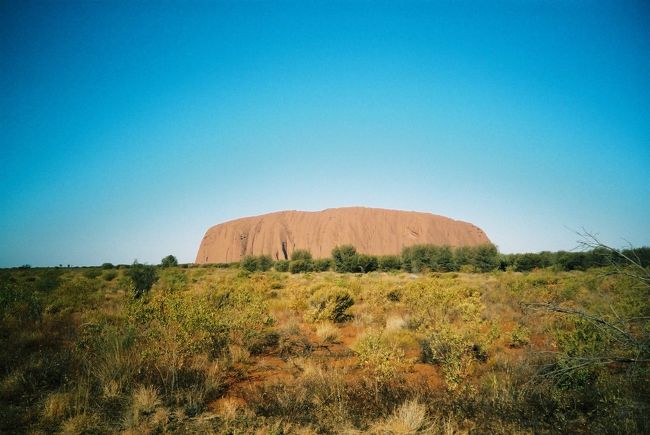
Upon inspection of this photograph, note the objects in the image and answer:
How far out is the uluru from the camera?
8075cm

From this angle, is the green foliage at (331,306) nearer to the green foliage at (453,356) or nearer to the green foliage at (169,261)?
the green foliage at (453,356)

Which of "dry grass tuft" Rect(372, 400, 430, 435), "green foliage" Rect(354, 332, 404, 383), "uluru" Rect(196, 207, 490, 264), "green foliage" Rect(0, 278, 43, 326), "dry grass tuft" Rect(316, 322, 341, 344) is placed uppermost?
"uluru" Rect(196, 207, 490, 264)

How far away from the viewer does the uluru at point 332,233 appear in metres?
80.8

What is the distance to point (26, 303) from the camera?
9.83m

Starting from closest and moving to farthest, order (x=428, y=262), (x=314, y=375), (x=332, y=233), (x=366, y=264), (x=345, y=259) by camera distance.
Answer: (x=314, y=375) < (x=366, y=264) < (x=345, y=259) < (x=428, y=262) < (x=332, y=233)

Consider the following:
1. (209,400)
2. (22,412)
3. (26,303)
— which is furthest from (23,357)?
(26,303)

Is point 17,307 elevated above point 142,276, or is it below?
below

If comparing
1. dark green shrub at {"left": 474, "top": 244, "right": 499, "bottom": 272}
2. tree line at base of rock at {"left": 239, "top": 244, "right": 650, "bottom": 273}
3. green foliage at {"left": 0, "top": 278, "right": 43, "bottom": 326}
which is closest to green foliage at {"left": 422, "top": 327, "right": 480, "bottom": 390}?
green foliage at {"left": 0, "top": 278, "right": 43, "bottom": 326}

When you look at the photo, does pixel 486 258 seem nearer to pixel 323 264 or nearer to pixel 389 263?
pixel 389 263

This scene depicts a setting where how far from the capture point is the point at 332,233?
268 feet

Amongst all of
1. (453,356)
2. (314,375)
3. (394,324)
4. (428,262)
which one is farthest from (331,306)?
(428,262)

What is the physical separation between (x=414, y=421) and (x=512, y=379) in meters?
2.49

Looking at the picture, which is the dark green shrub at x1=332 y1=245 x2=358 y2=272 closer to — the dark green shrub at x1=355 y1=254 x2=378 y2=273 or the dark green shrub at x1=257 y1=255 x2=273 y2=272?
the dark green shrub at x1=355 y1=254 x2=378 y2=273

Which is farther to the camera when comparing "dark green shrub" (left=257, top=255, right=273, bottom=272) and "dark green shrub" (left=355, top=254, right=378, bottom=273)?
"dark green shrub" (left=257, top=255, right=273, bottom=272)
